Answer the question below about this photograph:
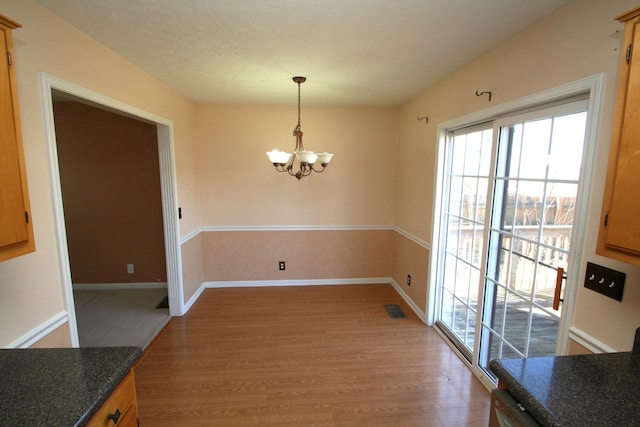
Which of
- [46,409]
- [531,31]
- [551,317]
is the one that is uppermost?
[531,31]

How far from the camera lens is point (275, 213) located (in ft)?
13.3

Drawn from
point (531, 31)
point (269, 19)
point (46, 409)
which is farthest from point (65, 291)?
point (531, 31)

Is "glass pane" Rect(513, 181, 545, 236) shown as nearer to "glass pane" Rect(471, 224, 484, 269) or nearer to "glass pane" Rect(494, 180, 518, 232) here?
"glass pane" Rect(494, 180, 518, 232)

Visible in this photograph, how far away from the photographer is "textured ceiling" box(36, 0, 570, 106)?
1.53 meters

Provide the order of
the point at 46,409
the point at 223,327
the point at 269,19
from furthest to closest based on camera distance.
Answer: the point at 223,327 < the point at 269,19 < the point at 46,409

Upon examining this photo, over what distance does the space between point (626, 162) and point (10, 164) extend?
7.22 ft

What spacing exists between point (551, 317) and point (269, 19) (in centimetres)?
243

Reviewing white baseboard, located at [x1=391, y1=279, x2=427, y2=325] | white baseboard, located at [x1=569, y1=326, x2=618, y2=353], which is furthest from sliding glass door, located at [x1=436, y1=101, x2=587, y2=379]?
A: white baseboard, located at [x1=391, y1=279, x2=427, y2=325]

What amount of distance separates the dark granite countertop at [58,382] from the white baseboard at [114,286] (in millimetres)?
3168

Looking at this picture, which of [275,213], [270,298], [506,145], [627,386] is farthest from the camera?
[275,213]

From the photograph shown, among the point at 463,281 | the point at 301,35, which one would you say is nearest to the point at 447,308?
the point at 463,281

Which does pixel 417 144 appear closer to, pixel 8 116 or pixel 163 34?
pixel 163 34

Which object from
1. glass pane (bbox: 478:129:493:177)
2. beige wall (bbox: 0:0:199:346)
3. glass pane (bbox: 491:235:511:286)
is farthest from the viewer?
glass pane (bbox: 478:129:493:177)

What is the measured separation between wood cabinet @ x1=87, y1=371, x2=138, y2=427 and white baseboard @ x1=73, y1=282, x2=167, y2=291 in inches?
129
